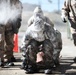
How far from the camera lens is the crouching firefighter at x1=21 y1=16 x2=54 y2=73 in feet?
28.9

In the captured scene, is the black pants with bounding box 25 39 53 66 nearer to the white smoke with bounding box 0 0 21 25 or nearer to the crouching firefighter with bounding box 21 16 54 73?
the crouching firefighter with bounding box 21 16 54 73

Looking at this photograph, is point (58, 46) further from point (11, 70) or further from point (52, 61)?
point (11, 70)

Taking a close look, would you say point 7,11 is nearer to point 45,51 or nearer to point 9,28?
point 9,28

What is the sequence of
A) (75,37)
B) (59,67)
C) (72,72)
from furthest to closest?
(75,37), (59,67), (72,72)

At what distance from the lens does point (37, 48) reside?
29.6ft

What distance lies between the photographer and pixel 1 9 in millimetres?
9828

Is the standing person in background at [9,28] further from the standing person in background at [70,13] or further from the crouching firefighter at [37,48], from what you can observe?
the standing person in background at [70,13]

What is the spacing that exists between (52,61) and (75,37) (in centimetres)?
161

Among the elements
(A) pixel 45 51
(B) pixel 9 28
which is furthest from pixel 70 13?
(A) pixel 45 51

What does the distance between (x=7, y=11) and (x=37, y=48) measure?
1.56 meters

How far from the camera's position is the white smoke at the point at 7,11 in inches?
386

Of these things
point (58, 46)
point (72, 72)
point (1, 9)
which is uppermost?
point (1, 9)

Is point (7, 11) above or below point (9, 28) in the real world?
above

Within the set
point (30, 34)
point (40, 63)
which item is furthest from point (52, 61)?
point (30, 34)
